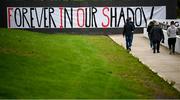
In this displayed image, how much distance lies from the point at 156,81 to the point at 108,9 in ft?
66.0

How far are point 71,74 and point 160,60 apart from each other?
6.34 meters

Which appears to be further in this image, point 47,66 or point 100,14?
point 100,14

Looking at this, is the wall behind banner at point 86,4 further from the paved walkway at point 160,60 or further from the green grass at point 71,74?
the green grass at point 71,74

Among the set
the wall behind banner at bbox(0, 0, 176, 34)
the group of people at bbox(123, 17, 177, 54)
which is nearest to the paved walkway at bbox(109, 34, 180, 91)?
the group of people at bbox(123, 17, 177, 54)

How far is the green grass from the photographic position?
46.4 feet

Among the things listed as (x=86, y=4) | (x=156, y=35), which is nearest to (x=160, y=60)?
(x=156, y=35)

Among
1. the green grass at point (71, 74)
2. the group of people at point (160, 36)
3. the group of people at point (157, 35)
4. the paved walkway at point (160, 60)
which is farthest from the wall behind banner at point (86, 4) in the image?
the green grass at point (71, 74)

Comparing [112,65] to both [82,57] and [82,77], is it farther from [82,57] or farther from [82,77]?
[82,77]

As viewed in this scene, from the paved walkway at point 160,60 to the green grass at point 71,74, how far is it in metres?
0.42

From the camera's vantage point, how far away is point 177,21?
34.0 metres

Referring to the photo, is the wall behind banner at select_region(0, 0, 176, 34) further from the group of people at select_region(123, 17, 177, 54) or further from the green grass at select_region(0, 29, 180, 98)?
the green grass at select_region(0, 29, 180, 98)

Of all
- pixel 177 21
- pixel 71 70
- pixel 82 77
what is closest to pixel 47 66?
pixel 71 70

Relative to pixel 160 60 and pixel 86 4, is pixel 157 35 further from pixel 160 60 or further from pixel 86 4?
pixel 86 4

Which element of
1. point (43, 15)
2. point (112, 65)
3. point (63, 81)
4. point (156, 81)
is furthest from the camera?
point (43, 15)
